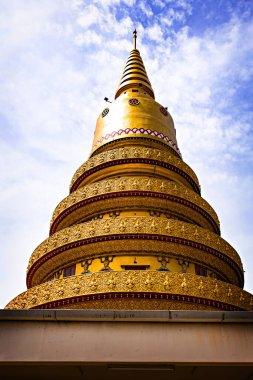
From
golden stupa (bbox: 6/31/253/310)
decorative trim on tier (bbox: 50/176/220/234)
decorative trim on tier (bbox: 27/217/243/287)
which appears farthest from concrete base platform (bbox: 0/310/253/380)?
decorative trim on tier (bbox: 50/176/220/234)

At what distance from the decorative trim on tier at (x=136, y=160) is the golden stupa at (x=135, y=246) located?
0.04m

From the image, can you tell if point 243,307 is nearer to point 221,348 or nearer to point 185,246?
point 185,246

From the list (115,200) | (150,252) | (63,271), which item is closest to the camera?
(150,252)

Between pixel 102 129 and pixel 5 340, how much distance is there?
46.3 feet

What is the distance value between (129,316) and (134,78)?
60.2ft

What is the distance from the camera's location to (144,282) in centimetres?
1035

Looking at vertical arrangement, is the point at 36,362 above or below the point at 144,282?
below

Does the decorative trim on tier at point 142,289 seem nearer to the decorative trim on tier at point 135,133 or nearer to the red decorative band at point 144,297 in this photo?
the red decorative band at point 144,297

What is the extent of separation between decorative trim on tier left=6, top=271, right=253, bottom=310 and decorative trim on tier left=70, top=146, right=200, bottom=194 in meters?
5.77

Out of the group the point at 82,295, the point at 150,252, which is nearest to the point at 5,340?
the point at 82,295

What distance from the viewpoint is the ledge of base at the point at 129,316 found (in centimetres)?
547

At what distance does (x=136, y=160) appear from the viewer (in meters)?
15.4

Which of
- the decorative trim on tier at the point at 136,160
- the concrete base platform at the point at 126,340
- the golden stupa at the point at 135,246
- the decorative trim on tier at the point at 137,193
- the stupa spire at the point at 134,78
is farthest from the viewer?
the stupa spire at the point at 134,78

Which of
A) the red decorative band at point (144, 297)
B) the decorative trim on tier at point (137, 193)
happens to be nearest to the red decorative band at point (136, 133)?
the decorative trim on tier at point (137, 193)
